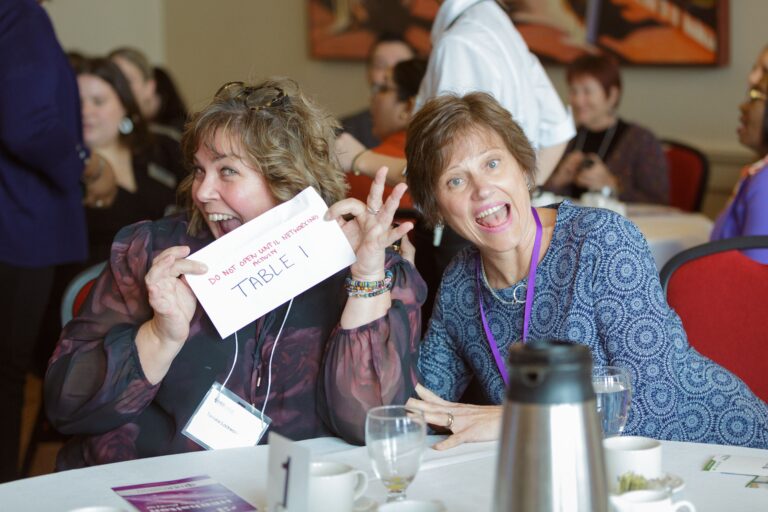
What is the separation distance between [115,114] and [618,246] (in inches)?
119

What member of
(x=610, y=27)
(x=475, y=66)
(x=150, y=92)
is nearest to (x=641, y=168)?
(x=610, y=27)

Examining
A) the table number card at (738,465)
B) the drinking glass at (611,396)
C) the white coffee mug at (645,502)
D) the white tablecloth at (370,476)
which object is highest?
the drinking glass at (611,396)

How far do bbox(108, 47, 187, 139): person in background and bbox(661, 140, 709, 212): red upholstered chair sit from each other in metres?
2.43

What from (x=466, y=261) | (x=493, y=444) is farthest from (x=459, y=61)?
(x=493, y=444)

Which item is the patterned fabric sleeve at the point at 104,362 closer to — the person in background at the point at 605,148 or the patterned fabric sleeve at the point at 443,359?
the patterned fabric sleeve at the point at 443,359

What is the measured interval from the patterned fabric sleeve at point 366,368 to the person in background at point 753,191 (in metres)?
1.56

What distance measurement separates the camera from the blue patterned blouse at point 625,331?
6.43ft

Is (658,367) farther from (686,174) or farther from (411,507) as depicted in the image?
(686,174)

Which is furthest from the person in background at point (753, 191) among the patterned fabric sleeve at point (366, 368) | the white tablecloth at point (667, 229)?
the patterned fabric sleeve at point (366, 368)

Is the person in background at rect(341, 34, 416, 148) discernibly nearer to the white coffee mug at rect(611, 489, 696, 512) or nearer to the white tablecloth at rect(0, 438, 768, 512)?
the white tablecloth at rect(0, 438, 768, 512)

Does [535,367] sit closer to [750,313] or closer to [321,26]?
[750,313]

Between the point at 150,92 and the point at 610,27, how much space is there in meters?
2.52

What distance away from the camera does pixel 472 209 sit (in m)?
2.12

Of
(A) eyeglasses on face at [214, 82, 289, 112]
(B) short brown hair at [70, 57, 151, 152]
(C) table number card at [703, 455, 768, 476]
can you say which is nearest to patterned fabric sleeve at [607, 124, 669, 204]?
(B) short brown hair at [70, 57, 151, 152]
